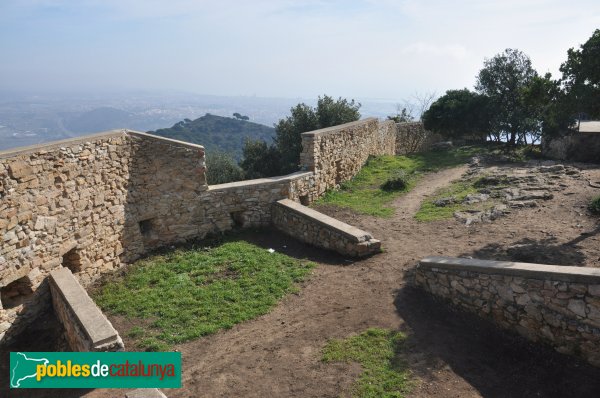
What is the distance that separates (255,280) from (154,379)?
Result: 346cm

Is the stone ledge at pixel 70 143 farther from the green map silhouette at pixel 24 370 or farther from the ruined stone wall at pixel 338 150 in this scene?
the ruined stone wall at pixel 338 150

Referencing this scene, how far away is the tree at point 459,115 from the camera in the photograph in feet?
81.5

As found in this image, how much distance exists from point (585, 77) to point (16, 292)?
41.8ft

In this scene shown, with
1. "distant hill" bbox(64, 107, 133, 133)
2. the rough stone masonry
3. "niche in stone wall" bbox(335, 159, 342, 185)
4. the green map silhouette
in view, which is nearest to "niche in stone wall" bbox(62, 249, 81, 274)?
the rough stone masonry

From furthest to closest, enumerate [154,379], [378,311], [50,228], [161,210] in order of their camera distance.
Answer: [161,210]
[50,228]
[378,311]
[154,379]

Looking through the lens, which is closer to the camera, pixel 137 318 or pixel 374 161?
pixel 137 318

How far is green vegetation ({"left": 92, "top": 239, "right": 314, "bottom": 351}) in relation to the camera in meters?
7.78

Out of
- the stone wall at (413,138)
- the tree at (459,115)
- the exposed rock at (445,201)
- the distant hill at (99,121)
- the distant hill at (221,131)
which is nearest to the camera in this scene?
the exposed rock at (445,201)

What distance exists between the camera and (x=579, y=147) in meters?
16.9

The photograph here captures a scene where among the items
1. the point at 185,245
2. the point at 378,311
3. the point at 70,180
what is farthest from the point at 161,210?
the point at 378,311

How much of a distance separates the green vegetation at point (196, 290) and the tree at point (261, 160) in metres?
11.9

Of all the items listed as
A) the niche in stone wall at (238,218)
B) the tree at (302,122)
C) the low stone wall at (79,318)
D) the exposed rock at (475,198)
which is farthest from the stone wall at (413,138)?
the low stone wall at (79,318)

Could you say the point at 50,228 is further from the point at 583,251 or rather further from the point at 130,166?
the point at 583,251

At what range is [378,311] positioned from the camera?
25.8 ft
